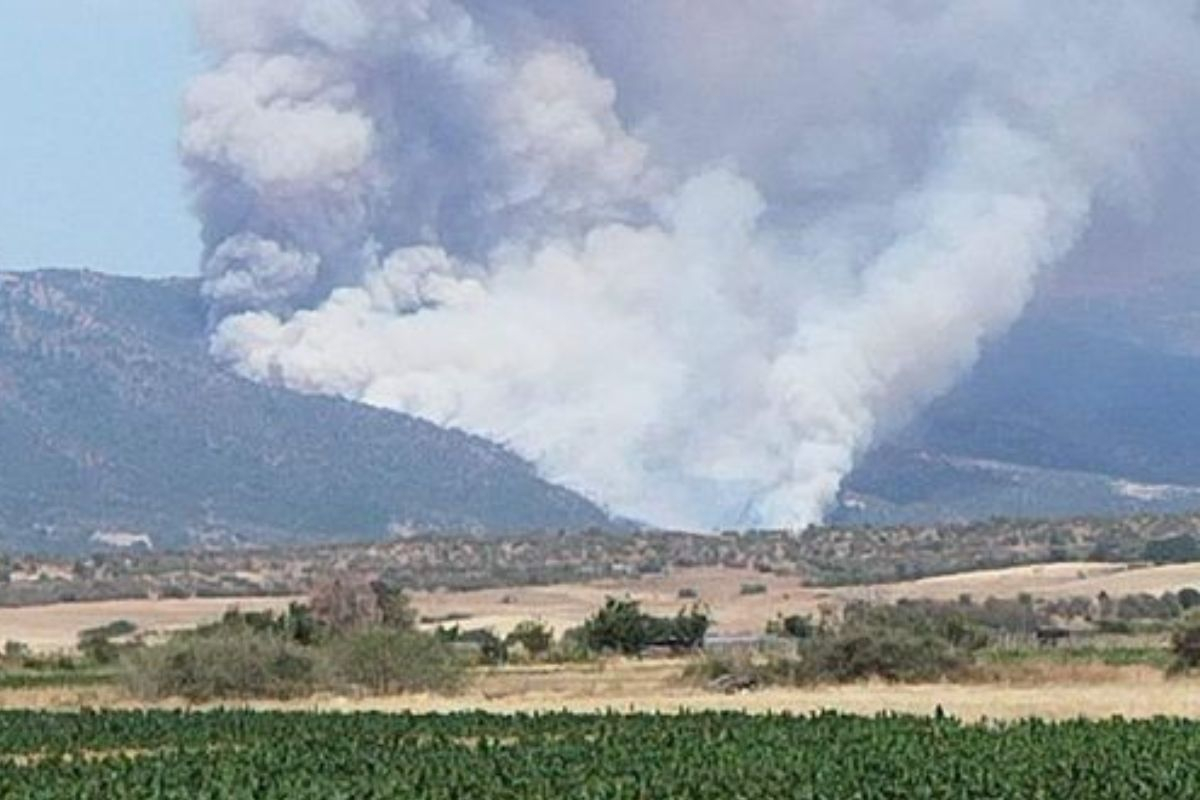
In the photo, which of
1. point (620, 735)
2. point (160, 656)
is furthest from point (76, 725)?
point (160, 656)

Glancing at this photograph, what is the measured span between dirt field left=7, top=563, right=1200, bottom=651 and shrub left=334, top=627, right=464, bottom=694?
1765 inches

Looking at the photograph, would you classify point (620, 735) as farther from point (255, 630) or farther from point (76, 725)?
point (255, 630)

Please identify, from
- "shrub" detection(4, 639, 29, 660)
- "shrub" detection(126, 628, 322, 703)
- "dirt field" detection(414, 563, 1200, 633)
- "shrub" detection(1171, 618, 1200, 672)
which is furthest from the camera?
"dirt field" detection(414, 563, 1200, 633)

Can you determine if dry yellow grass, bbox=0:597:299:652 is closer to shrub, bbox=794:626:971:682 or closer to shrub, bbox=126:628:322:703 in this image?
shrub, bbox=126:628:322:703

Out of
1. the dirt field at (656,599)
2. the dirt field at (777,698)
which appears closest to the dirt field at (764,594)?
the dirt field at (656,599)

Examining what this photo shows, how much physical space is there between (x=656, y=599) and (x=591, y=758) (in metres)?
115

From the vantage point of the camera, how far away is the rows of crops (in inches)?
1763

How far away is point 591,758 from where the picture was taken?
5275cm

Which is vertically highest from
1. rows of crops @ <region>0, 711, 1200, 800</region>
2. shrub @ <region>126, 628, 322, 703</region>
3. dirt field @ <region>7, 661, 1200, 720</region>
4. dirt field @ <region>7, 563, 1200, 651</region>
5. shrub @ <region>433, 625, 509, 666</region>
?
dirt field @ <region>7, 563, 1200, 651</region>

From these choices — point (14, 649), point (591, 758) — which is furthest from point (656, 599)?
point (591, 758)

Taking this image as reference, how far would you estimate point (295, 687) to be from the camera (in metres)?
89.8

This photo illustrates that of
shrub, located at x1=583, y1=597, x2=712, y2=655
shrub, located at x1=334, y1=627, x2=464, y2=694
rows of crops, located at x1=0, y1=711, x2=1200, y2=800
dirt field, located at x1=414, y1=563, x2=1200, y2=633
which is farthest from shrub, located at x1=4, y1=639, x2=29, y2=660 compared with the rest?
rows of crops, located at x1=0, y1=711, x2=1200, y2=800

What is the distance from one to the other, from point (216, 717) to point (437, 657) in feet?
69.8

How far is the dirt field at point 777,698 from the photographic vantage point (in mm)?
72812
